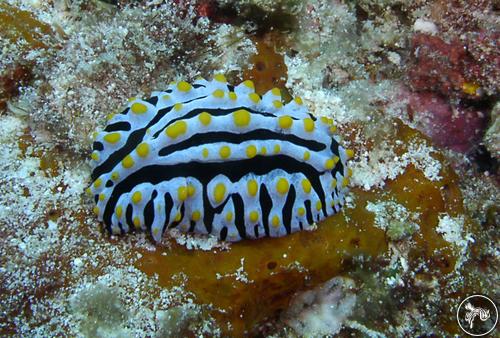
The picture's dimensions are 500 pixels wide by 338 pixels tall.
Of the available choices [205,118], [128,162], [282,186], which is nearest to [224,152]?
[205,118]

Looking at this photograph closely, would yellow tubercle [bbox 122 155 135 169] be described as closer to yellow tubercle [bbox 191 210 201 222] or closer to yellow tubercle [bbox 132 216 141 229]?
yellow tubercle [bbox 132 216 141 229]

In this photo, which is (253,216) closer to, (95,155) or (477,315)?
(95,155)

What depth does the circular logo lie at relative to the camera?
366 cm

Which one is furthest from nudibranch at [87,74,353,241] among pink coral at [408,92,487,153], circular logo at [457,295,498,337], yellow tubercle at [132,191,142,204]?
circular logo at [457,295,498,337]

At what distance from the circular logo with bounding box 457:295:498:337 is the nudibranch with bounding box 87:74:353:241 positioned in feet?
4.74

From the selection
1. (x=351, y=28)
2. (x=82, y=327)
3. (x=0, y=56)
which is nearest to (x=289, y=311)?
(x=82, y=327)

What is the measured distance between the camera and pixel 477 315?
368 cm

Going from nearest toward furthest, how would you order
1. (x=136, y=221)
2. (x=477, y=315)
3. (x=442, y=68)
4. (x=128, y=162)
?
1. (x=128, y=162)
2. (x=136, y=221)
3. (x=477, y=315)
4. (x=442, y=68)

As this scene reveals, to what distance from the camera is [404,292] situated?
370 cm

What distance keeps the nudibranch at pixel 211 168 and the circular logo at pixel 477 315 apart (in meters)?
1.45

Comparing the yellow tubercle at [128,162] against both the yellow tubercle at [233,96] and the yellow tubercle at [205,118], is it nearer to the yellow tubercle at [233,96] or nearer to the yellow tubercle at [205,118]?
the yellow tubercle at [205,118]

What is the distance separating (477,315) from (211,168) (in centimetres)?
268

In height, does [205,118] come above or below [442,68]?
below

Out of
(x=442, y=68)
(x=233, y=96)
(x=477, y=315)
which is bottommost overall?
(x=477, y=315)
